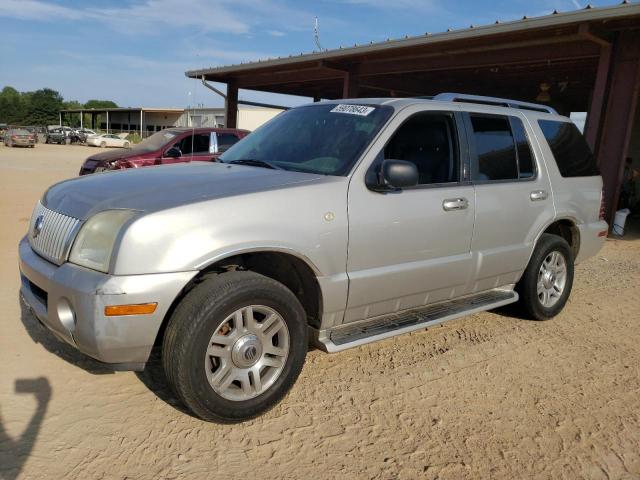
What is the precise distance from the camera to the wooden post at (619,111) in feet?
28.7

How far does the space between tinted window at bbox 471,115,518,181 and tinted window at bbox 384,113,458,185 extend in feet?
0.78

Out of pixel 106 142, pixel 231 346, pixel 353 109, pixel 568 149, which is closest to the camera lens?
pixel 231 346

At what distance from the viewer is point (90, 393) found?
320cm

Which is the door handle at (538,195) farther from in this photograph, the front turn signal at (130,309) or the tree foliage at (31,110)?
the tree foliage at (31,110)

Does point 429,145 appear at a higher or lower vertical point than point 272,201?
higher

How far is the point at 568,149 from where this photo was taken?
16.6 ft

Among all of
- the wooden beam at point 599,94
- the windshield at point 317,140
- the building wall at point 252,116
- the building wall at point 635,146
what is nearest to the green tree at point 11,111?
the building wall at point 252,116

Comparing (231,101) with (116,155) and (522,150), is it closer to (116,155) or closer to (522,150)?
(116,155)

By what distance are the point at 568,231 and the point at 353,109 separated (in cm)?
280

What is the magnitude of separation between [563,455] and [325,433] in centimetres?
129

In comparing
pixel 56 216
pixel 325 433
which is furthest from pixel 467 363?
pixel 56 216

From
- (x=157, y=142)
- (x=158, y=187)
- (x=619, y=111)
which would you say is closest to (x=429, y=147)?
(x=158, y=187)

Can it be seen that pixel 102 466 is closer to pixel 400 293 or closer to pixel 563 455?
pixel 400 293

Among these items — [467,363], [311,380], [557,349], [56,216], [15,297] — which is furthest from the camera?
[15,297]
